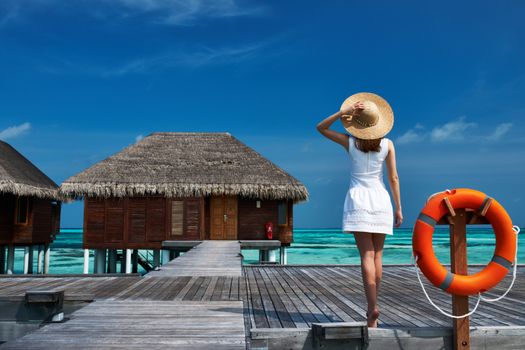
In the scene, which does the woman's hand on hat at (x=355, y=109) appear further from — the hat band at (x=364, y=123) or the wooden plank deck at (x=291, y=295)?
the wooden plank deck at (x=291, y=295)

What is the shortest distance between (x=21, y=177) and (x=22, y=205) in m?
1.45

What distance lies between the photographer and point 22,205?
23.1 metres

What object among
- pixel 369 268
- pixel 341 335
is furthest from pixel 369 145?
pixel 341 335

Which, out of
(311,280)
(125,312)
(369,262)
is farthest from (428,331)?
(311,280)

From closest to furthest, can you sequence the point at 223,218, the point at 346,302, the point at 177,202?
the point at 346,302
the point at 177,202
the point at 223,218

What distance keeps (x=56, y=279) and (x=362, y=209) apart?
19.2 feet

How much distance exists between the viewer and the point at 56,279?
26.0 feet


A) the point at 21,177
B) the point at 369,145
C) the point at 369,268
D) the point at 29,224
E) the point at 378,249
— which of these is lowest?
the point at 369,268

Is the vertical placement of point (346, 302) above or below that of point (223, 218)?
below

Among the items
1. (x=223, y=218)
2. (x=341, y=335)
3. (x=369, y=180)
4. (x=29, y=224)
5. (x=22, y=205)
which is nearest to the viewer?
(x=341, y=335)

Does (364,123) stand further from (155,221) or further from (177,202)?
(155,221)

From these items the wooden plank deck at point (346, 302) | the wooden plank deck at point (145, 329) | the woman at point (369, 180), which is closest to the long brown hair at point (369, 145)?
the woman at point (369, 180)

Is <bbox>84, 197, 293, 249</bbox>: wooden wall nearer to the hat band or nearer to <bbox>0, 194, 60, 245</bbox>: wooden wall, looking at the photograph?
<bbox>0, 194, 60, 245</bbox>: wooden wall

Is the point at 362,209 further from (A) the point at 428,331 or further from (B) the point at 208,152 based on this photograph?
(B) the point at 208,152
